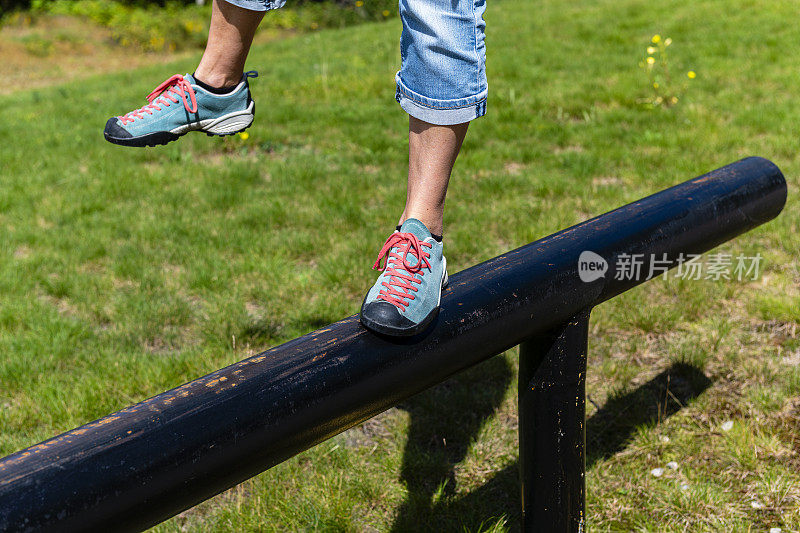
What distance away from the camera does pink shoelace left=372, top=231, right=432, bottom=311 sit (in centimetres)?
154

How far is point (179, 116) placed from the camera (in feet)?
6.21

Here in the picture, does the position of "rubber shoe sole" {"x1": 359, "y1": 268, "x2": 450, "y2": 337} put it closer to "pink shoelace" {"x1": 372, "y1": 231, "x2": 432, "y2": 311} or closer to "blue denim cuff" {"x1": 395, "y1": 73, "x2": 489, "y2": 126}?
"pink shoelace" {"x1": 372, "y1": 231, "x2": 432, "y2": 311}

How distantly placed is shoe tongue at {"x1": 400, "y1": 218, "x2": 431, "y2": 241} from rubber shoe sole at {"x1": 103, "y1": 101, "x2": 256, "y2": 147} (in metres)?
0.57

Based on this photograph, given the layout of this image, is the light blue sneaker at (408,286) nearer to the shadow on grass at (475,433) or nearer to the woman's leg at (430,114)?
the woman's leg at (430,114)

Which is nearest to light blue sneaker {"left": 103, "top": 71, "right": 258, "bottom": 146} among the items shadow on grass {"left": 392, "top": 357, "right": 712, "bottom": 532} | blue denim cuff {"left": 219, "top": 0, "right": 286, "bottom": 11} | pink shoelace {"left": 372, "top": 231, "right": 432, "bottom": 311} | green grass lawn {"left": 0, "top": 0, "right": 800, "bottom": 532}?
blue denim cuff {"left": 219, "top": 0, "right": 286, "bottom": 11}

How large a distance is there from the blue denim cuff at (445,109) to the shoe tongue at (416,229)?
9.7 inches

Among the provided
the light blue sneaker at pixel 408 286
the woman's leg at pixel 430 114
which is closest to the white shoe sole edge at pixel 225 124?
the woman's leg at pixel 430 114

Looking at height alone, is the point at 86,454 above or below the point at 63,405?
above

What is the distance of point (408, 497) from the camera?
258cm

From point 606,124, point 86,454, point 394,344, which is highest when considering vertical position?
point 86,454

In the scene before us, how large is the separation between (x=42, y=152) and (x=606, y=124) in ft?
16.2

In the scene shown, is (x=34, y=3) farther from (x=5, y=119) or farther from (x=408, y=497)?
(x=408, y=497)

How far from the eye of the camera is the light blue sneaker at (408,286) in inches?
56.5

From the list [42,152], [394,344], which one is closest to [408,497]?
[394,344]
